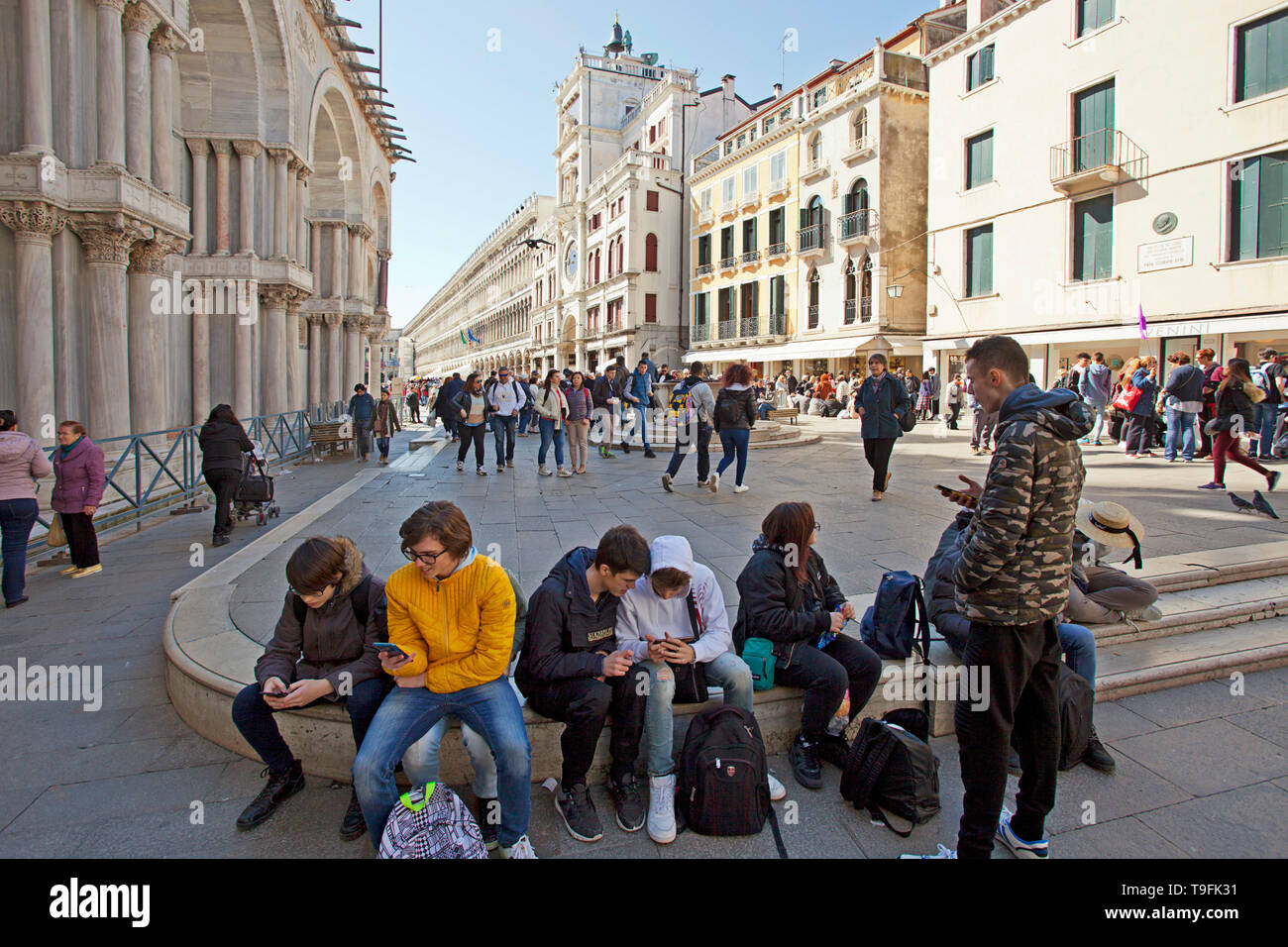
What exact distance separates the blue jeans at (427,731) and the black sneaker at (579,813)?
18 centimetres

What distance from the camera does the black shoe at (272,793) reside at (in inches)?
108

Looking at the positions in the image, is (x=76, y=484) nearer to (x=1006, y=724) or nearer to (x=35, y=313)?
(x=35, y=313)

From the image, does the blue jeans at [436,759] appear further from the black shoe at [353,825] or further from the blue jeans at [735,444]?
the blue jeans at [735,444]

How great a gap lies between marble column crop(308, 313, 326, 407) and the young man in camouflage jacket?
20.8 meters

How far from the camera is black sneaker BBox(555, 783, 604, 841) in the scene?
273 cm

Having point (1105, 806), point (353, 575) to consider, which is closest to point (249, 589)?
point (353, 575)

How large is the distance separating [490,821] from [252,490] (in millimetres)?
6447

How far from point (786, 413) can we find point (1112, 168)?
10109mm

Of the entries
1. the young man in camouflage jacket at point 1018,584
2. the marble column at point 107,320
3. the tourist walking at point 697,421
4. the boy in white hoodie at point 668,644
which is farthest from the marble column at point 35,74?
the young man in camouflage jacket at point 1018,584

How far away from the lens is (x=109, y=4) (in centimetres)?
843

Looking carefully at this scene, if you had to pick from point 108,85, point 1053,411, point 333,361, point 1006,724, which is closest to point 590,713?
point 1006,724

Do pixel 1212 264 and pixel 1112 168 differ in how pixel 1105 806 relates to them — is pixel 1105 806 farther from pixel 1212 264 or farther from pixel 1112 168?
pixel 1112 168

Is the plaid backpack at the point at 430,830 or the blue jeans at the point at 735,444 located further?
the blue jeans at the point at 735,444

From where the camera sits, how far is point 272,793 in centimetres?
286
